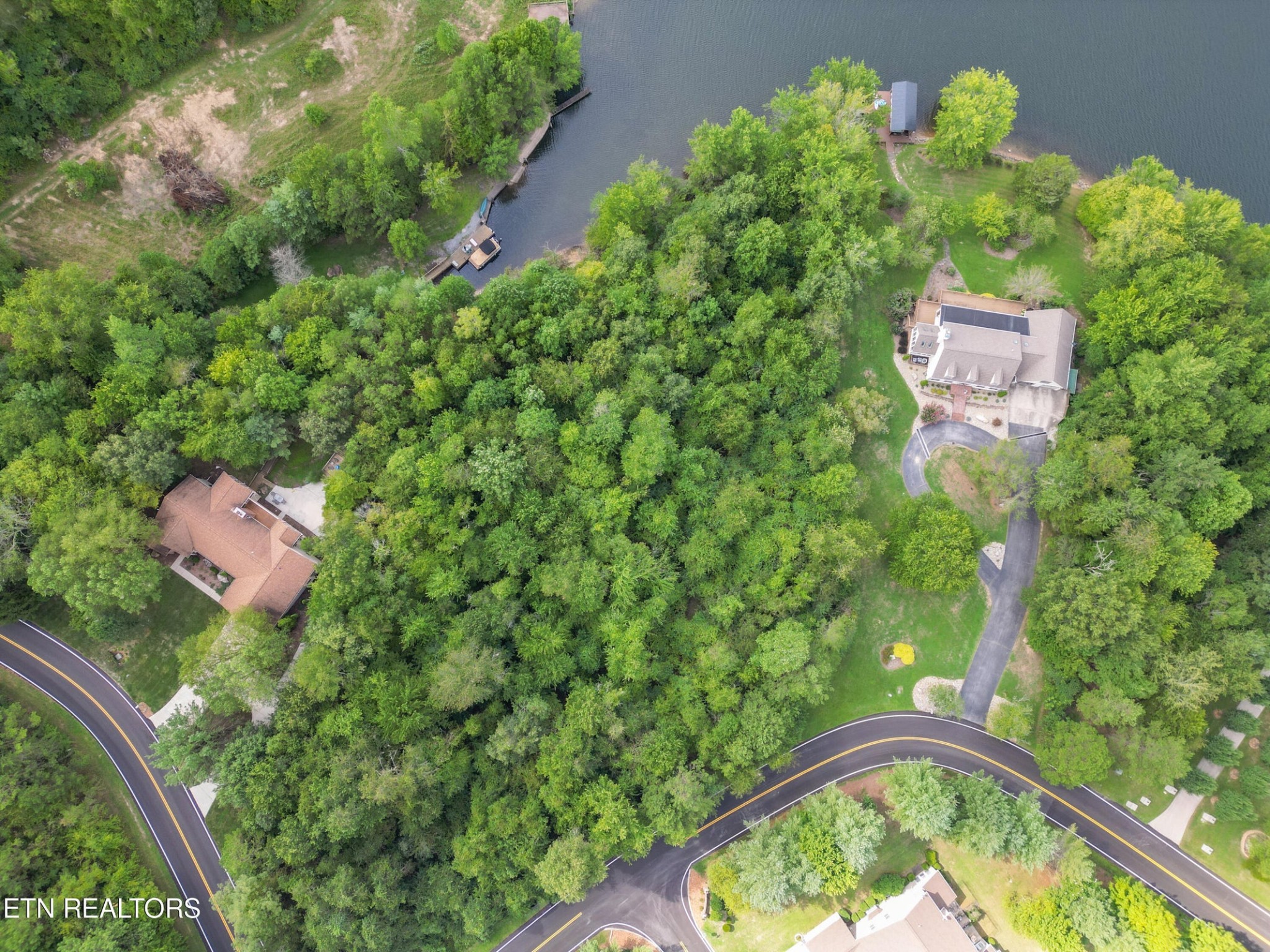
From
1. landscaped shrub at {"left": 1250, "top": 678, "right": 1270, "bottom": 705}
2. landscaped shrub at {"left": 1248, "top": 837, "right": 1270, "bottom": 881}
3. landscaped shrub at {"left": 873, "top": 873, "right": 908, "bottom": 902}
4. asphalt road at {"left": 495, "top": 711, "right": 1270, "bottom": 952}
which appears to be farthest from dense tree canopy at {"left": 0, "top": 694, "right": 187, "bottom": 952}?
landscaped shrub at {"left": 1250, "top": 678, "right": 1270, "bottom": 705}

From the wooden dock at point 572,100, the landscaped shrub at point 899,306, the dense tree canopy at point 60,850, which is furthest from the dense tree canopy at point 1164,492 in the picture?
the dense tree canopy at point 60,850

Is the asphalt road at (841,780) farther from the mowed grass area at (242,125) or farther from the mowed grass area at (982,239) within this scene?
the mowed grass area at (242,125)

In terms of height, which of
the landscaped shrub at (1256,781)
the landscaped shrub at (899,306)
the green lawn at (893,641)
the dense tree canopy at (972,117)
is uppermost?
the dense tree canopy at (972,117)

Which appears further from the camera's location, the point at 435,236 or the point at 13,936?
the point at 435,236

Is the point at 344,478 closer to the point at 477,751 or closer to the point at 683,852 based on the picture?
the point at 477,751

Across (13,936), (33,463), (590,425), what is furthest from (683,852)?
(33,463)

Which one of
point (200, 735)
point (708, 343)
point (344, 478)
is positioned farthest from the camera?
point (708, 343)

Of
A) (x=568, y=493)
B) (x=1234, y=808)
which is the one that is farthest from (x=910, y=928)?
(x=568, y=493)
